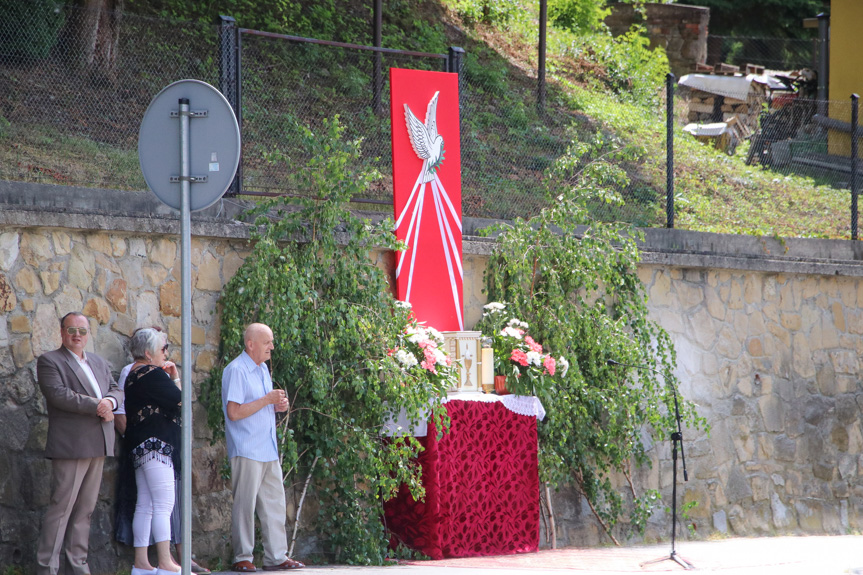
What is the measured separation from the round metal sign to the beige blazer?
135cm

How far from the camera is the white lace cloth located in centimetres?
700

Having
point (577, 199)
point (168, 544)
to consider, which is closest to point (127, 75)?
point (577, 199)

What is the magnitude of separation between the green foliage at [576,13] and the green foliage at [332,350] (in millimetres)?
10309

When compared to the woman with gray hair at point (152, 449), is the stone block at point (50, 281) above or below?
above

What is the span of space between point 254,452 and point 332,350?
0.92 metres

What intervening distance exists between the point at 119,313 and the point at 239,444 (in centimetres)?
107

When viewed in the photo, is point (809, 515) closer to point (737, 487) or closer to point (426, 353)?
point (737, 487)

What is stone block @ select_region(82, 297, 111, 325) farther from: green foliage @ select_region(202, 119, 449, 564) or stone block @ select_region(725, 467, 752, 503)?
stone block @ select_region(725, 467, 752, 503)

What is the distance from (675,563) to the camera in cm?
758

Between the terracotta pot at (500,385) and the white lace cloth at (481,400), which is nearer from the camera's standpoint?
the white lace cloth at (481,400)

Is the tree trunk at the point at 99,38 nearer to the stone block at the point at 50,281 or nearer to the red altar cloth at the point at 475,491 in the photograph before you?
the stone block at the point at 50,281

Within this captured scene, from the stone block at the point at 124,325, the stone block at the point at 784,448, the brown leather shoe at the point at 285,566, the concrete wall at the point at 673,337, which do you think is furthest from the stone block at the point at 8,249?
the stone block at the point at 784,448

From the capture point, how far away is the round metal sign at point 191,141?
15.8 ft

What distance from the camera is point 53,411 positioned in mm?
5629
